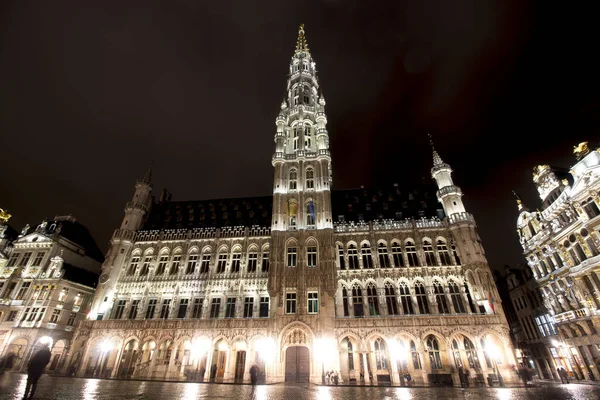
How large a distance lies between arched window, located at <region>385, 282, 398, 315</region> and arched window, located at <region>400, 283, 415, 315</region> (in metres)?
0.76

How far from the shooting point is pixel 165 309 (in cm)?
3538

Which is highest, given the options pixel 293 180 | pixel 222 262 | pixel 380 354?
pixel 293 180

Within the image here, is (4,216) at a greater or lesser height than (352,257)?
greater

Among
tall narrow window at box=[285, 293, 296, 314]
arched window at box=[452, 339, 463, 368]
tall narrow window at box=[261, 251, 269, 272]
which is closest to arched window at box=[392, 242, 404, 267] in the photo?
arched window at box=[452, 339, 463, 368]

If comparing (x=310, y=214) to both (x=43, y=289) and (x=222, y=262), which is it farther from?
(x=43, y=289)

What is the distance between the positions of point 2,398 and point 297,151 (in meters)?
36.6

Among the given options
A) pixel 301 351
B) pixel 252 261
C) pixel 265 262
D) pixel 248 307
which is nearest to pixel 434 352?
pixel 301 351

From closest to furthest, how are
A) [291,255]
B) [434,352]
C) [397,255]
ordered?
[434,352] < [397,255] < [291,255]

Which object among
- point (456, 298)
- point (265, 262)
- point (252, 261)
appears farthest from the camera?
point (252, 261)

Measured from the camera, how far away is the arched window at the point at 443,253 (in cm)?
3322

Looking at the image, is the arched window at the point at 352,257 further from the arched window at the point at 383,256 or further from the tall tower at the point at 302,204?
the tall tower at the point at 302,204

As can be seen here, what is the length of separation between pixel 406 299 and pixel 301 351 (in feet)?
41.8

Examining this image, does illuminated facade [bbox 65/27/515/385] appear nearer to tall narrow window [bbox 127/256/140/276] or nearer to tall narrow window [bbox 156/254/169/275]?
tall narrow window [bbox 127/256/140/276]

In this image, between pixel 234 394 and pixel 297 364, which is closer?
pixel 234 394
